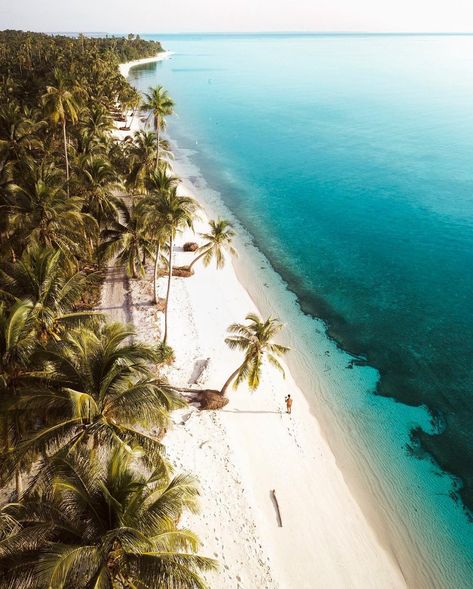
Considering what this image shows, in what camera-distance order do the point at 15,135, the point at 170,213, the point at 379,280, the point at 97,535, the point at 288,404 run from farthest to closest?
the point at 379,280 < the point at 15,135 < the point at 288,404 < the point at 170,213 < the point at 97,535

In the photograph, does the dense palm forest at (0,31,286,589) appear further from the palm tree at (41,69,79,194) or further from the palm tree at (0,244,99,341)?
the palm tree at (41,69,79,194)

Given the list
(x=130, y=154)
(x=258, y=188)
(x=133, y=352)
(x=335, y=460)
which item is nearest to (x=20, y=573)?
(x=133, y=352)

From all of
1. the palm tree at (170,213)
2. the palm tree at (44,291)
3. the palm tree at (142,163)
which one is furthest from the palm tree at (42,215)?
the palm tree at (142,163)

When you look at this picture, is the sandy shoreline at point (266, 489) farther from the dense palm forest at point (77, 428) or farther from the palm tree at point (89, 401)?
the palm tree at point (89, 401)

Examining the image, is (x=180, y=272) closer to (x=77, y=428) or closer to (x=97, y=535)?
(x=77, y=428)

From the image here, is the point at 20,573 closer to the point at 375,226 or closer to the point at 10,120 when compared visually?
the point at 10,120

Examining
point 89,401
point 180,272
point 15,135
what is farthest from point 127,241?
point 89,401
